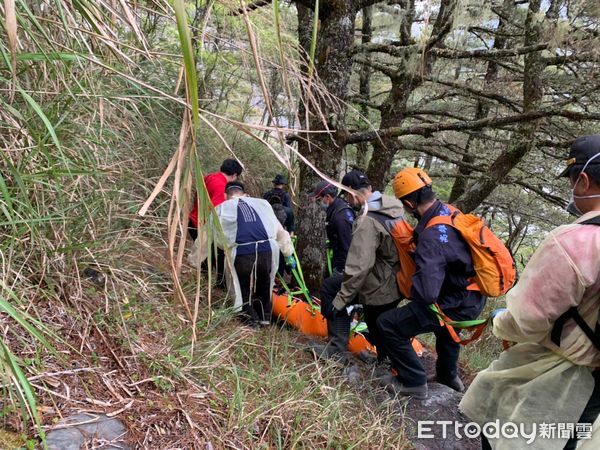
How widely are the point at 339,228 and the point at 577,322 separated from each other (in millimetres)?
3127

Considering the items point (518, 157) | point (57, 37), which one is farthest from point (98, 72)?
point (518, 157)

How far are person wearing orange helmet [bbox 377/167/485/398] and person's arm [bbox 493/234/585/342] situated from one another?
3.97 feet

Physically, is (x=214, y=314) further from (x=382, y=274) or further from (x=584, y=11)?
(x=584, y=11)

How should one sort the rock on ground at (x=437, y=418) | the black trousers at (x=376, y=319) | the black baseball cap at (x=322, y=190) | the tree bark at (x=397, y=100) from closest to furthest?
the rock on ground at (x=437, y=418) → the black trousers at (x=376, y=319) → the black baseball cap at (x=322, y=190) → the tree bark at (x=397, y=100)

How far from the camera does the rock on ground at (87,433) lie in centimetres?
156

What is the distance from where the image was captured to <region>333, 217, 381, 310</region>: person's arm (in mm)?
3930

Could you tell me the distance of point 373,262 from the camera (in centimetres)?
395

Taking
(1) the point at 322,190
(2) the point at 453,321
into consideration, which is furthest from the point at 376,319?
(1) the point at 322,190

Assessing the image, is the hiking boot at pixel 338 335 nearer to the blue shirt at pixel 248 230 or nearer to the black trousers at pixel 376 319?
the black trousers at pixel 376 319

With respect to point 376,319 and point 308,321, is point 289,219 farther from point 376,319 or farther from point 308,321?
point 376,319

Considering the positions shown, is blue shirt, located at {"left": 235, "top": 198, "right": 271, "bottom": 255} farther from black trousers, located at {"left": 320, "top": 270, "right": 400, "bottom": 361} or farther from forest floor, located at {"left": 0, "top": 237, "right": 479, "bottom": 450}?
forest floor, located at {"left": 0, "top": 237, "right": 479, "bottom": 450}

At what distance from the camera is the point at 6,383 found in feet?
4.91

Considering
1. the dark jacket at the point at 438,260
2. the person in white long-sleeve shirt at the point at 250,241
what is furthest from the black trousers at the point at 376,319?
the person in white long-sleeve shirt at the point at 250,241

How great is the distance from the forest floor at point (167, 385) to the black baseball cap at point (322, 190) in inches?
91.7
